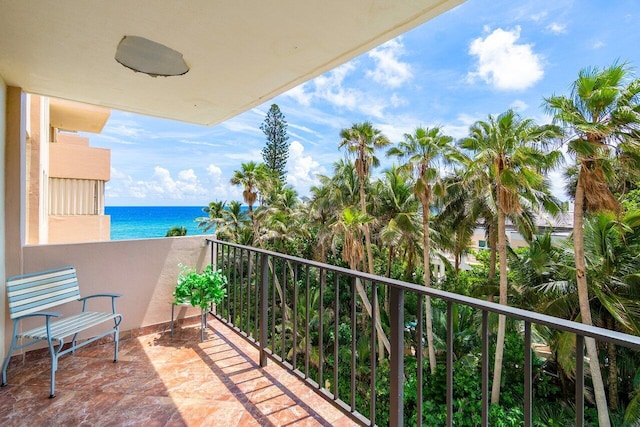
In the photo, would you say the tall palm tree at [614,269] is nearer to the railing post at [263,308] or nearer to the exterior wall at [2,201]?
the railing post at [263,308]

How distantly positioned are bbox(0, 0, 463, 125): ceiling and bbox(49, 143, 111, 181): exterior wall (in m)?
4.88

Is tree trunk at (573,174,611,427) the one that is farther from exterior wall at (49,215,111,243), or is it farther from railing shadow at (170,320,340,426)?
exterior wall at (49,215,111,243)

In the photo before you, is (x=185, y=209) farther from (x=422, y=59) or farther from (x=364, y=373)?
(x=364, y=373)

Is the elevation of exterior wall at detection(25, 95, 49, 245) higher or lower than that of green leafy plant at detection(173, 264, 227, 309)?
higher

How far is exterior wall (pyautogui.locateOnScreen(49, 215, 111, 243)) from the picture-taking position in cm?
588

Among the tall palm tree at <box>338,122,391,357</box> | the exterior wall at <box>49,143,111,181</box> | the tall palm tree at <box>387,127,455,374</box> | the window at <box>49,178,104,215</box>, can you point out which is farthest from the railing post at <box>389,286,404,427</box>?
the tall palm tree at <box>338,122,391,357</box>

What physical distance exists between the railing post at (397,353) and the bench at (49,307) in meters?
2.07

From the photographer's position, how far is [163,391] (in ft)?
6.35

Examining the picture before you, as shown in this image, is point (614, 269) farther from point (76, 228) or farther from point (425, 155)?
point (76, 228)

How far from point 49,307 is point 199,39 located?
2312 millimetres

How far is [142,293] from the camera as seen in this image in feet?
9.62

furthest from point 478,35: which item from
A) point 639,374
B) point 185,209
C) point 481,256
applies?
point 185,209

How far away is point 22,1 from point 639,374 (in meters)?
12.7

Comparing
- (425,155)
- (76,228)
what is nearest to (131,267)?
(76,228)
